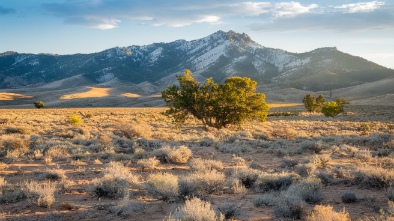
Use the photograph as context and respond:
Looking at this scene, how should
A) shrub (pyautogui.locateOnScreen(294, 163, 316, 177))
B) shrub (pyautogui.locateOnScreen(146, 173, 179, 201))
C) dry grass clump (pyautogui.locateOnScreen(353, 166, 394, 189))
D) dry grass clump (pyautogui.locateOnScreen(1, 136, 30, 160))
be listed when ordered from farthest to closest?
dry grass clump (pyautogui.locateOnScreen(1, 136, 30, 160)), shrub (pyautogui.locateOnScreen(294, 163, 316, 177)), dry grass clump (pyautogui.locateOnScreen(353, 166, 394, 189)), shrub (pyautogui.locateOnScreen(146, 173, 179, 201))

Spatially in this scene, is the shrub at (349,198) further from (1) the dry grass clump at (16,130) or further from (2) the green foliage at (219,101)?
(1) the dry grass clump at (16,130)

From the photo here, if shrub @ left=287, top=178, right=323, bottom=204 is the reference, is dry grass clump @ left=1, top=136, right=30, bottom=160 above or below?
above

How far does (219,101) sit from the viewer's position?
2789cm

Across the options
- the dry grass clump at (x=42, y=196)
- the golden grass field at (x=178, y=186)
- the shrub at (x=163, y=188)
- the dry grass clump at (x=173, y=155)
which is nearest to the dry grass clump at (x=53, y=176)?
A: the golden grass field at (x=178, y=186)

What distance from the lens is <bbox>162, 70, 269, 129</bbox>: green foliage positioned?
28016mm

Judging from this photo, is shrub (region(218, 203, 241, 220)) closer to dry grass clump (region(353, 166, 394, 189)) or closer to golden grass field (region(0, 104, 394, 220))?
golden grass field (region(0, 104, 394, 220))

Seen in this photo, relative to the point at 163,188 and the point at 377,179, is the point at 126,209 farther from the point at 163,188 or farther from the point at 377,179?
the point at 377,179

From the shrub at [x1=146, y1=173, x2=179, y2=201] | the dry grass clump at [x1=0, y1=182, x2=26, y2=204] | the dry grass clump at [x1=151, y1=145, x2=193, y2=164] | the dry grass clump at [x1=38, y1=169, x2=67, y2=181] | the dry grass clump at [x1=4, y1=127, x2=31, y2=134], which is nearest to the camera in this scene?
the dry grass clump at [x1=0, y1=182, x2=26, y2=204]

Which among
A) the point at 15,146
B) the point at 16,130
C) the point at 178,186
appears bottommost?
the point at 178,186

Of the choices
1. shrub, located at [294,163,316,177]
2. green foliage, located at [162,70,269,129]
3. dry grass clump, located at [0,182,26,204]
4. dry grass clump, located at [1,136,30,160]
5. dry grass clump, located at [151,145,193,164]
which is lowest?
shrub, located at [294,163,316,177]

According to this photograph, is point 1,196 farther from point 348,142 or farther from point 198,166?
point 348,142

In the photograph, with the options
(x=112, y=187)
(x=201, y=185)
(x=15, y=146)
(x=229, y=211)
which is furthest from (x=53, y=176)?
(x=15, y=146)

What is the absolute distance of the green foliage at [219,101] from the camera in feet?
91.9

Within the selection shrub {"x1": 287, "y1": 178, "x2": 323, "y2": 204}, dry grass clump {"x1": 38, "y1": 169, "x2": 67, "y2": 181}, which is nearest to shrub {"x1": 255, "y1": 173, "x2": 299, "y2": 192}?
shrub {"x1": 287, "y1": 178, "x2": 323, "y2": 204}
